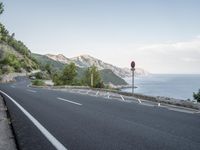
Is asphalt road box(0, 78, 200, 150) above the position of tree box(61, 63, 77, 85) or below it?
below

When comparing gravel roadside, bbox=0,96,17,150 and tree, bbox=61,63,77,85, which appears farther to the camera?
tree, bbox=61,63,77,85

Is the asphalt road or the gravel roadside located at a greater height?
the asphalt road

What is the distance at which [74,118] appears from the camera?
9.40 m

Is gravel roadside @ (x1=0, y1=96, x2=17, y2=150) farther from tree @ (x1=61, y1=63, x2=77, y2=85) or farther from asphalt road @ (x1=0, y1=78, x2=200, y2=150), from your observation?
tree @ (x1=61, y1=63, x2=77, y2=85)

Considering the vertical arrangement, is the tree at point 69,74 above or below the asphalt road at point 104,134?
above

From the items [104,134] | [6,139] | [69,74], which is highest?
[69,74]

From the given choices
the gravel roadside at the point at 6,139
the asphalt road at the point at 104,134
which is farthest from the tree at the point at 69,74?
the gravel roadside at the point at 6,139

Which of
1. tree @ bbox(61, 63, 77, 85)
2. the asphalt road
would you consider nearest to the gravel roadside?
the asphalt road

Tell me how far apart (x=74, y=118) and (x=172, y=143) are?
4.40 meters

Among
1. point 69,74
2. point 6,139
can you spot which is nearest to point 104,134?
point 6,139

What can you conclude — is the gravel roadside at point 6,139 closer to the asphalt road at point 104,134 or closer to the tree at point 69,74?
the asphalt road at point 104,134

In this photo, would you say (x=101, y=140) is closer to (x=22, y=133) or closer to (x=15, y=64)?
(x=22, y=133)

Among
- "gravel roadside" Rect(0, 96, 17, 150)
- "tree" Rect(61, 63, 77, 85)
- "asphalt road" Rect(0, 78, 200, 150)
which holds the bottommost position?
"gravel roadside" Rect(0, 96, 17, 150)

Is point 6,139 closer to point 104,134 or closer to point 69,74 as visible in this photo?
point 104,134
